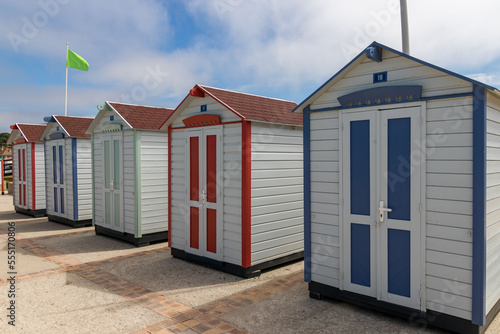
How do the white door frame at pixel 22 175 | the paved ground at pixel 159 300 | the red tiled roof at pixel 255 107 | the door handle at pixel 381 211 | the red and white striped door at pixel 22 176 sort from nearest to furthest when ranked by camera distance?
the paved ground at pixel 159 300 → the door handle at pixel 381 211 → the red tiled roof at pixel 255 107 → the white door frame at pixel 22 175 → the red and white striped door at pixel 22 176

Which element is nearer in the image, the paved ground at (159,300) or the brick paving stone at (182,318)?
the paved ground at (159,300)

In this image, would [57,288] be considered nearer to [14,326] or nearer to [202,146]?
[14,326]

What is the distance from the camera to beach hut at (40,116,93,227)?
10.6m

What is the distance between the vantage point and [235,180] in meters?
6.17

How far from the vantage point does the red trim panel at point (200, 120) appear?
642 cm

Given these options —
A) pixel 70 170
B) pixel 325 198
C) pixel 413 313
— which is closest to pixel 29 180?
pixel 70 170

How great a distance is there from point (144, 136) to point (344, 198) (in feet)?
16.7

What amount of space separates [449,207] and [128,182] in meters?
6.54

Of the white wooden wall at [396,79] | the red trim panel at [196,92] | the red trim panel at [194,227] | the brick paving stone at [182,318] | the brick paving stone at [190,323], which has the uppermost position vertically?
the red trim panel at [196,92]

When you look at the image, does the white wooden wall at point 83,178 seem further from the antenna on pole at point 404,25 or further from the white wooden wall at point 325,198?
the antenna on pole at point 404,25

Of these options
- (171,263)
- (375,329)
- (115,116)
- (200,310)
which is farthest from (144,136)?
(375,329)

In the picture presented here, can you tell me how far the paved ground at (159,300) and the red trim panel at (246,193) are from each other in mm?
459

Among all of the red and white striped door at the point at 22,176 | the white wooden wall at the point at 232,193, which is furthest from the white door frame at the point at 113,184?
the red and white striped door at the point at 22,176

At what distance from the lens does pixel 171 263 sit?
6.96 meters
